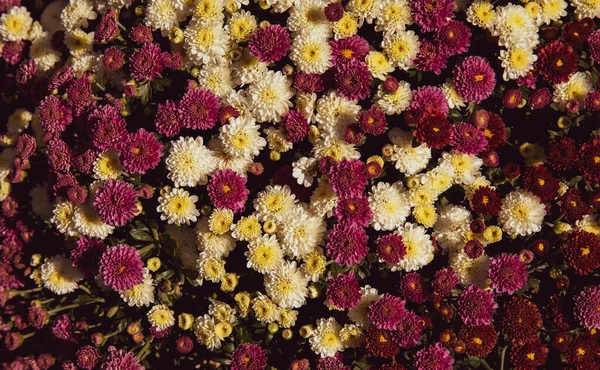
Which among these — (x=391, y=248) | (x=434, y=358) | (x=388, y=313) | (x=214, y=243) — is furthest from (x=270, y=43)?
(x=434, y=358)

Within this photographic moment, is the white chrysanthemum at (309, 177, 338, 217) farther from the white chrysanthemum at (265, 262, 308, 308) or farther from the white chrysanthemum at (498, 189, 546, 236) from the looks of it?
the white chrysanthemum at (498, 189, 546, 236)

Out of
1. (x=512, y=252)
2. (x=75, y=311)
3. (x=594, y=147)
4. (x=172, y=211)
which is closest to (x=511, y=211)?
(x=512, y=252)

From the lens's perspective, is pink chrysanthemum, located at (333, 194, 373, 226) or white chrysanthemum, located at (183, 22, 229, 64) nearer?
pink chrysanthemum, located at (333, 194, 373, 226)

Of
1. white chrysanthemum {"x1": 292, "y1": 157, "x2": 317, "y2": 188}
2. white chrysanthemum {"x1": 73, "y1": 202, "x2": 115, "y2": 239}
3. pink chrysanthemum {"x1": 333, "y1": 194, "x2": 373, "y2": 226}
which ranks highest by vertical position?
white chrysanthemum {"x1": 292, "y1": 157, "x2": 317, "y2": 188}

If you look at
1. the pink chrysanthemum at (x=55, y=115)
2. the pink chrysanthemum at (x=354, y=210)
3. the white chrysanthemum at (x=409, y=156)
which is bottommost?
the pink chrysanthemum at (x=55, y=115)

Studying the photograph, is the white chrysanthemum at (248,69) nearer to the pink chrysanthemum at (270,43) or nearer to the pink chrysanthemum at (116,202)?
the pink chrysanthemum at (270,43)

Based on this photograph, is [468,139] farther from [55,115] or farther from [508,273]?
[55,115]

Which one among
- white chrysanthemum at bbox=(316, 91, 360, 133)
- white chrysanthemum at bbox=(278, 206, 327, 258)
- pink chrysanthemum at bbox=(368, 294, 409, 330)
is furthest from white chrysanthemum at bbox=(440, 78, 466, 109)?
pink chrysanthemum at bbox=(368, 294, 409, 330)

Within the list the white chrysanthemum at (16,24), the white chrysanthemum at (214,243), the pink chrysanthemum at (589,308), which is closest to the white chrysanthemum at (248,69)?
the white chrysanthemum at (214,243)
